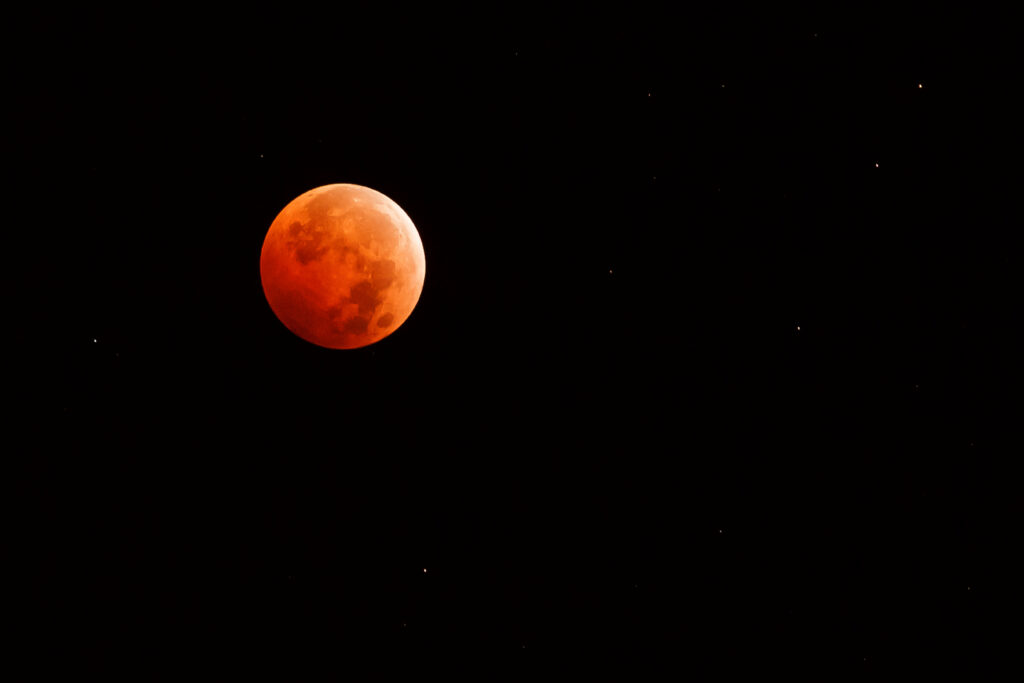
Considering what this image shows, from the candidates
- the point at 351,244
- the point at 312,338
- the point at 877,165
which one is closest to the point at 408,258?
the point at 351,244

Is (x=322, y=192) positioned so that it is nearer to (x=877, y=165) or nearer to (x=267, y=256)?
(x=267, y=256)

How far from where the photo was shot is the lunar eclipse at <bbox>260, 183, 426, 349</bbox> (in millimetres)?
1620

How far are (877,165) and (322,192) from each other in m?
1.60

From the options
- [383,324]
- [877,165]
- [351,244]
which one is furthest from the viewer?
[877,165]

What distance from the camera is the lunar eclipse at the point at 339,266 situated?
1.62 meters

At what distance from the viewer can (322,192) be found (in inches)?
67.5

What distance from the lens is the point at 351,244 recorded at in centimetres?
162

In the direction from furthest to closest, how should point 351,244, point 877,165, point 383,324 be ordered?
1. point 877,165
2. point 383,324
3. point 351,244

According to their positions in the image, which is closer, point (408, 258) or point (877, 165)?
point (408, 258)

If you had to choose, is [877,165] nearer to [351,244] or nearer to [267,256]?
[351,244]

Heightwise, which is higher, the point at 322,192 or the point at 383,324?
the point at 322,192

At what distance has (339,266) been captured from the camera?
5.28ft

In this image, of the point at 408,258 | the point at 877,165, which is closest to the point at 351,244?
the point at 408,258

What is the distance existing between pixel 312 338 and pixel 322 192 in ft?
1.09
